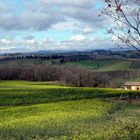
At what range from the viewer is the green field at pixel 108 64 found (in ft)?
421

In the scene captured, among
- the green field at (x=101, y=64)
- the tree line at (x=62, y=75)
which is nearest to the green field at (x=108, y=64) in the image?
the green field at (x=101, y=64)

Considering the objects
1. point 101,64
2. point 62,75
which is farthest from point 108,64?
point 62,75

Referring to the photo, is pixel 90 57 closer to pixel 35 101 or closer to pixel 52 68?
pixel 52 68

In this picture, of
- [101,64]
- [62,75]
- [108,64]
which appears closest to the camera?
[62,75]

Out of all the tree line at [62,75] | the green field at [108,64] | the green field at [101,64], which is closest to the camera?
the tree line at [62,75]

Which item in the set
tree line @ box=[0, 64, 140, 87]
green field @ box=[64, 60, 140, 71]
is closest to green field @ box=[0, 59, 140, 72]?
green field @ box=[64, 60, 140, 71]

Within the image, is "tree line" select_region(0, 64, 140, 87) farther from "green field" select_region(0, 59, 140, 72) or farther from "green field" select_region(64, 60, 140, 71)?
"green field" select_region(64, 60, 140, 71)

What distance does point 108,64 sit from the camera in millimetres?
141125

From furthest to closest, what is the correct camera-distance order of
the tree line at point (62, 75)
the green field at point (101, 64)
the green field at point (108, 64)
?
the green field at point (108, 64) → the green field at point (101, 64) → the tree line at point (62, 75)

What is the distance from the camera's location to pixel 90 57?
533 ft

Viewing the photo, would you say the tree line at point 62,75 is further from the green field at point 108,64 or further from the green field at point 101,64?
the green field at point 108,64

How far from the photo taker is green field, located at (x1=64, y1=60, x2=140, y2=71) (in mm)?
128375

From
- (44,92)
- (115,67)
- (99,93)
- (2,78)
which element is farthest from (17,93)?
(115,67)

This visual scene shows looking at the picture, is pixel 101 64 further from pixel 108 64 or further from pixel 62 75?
pixel 62 75
